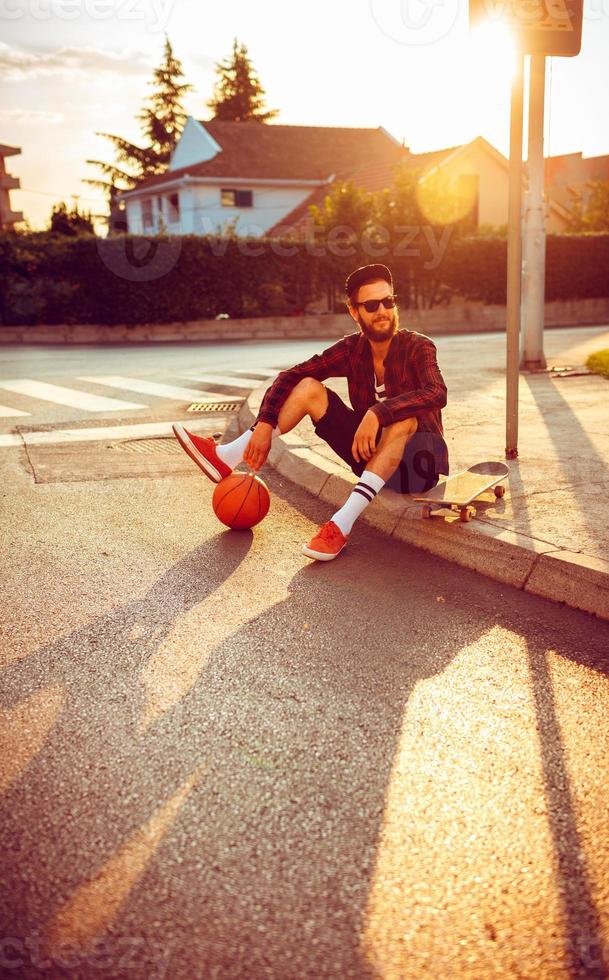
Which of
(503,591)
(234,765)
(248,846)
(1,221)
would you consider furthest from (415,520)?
(1,221)

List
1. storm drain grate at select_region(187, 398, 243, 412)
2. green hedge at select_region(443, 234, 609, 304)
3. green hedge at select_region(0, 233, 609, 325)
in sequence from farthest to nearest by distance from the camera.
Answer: green hedge at select_region(443, 234, 609, 304)
green hedge at select_region(0, 233, 609, 325)
storm drain grate at select_region(187, 398, 243, 412)

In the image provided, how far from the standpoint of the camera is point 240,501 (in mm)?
5023

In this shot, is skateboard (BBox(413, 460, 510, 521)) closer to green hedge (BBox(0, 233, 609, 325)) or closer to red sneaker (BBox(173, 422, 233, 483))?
red sneaker (BBox(173, 422, 233, 483))

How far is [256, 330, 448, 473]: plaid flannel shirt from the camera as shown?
461 centimetres

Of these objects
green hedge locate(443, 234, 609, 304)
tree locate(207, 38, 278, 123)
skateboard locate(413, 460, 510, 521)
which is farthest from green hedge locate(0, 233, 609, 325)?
tree locate(207, 38, 278, 123)

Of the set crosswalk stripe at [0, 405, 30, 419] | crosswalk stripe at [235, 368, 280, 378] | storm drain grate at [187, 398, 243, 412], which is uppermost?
crosswalk stripe at [235, 368, 280, 378]

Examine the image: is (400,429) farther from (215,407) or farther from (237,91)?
(237,91)

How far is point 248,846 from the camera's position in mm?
2215

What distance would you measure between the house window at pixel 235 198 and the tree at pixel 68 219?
7.95m

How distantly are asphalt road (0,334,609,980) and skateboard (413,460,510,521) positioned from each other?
0.33 meters

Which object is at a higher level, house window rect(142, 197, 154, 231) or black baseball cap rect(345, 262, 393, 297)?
house window rect(142, 197, 154, 231)

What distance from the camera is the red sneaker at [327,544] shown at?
449cm

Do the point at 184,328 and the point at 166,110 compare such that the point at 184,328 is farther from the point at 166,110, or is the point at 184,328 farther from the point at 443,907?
the point at 166,110

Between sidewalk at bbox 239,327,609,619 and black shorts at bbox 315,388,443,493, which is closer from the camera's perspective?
sidewalk at bbox 239,327,609,619
